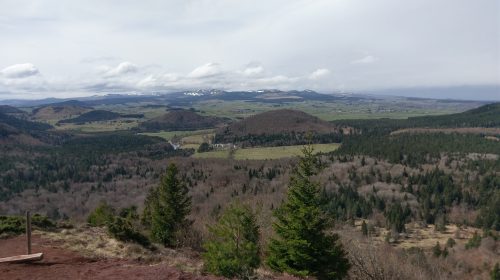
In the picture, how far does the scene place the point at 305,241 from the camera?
31.4m

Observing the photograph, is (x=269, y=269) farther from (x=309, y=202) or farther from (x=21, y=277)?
(x=21, y=277)

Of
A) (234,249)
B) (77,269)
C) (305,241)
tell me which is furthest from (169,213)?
(234,249)

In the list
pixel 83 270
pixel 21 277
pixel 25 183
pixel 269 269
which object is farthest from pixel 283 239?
pixel 25 183

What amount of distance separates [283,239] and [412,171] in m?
174

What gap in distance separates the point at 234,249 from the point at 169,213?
23.3 metres

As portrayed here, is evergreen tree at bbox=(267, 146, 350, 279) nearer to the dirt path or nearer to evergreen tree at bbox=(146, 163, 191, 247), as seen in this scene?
the dirt path

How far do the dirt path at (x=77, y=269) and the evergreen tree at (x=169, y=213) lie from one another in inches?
655

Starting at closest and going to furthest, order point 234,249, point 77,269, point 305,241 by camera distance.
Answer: point 77,269
point 234,249
point 305,241

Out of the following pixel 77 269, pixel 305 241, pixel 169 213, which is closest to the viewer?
pixel 77 269

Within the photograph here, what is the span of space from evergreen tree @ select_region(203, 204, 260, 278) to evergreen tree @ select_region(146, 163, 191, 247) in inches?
675

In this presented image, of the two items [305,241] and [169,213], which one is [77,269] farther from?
[169,213]

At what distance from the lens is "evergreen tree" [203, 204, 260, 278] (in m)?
25.2

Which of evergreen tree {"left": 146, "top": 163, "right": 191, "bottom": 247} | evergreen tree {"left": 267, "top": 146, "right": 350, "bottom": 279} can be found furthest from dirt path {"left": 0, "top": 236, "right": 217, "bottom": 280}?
evergreen tree {"left": 146, "top": 163, "right": 191, "bottom": 247}

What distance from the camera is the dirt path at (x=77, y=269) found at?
23.6 metres
